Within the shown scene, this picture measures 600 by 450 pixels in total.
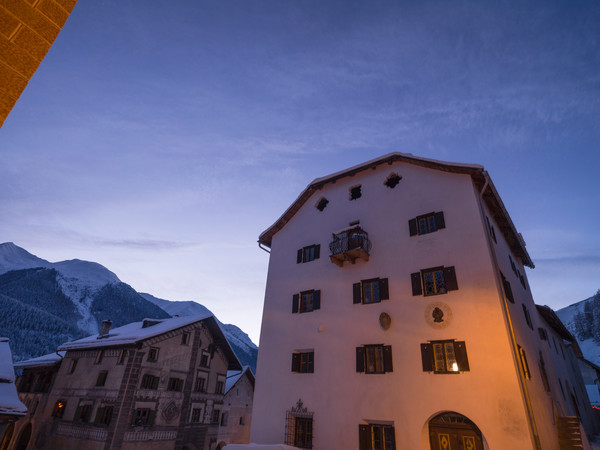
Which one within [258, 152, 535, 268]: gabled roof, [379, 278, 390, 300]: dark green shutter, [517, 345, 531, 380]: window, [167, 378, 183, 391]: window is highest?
[258, 152, 535, 268]: gabled roof

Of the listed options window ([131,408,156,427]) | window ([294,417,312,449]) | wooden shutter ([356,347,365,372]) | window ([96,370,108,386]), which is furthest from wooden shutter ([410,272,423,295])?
window ([96,370,108,386])

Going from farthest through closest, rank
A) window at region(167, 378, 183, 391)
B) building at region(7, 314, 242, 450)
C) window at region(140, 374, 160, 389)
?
window at region(167, 378, 183, 391) < window at region(140, 374, 160, 389) < building at region(7, 314, 242, 450)

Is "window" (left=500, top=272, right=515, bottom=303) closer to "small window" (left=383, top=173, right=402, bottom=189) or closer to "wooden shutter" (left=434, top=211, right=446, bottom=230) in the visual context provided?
"wooden shutter" (left=434, top=211, right=446, bottom=230)

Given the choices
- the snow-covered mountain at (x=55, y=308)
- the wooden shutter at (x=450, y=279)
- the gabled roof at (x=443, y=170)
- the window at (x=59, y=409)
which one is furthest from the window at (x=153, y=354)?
the snow-covered mountain at (x=55, y=308)

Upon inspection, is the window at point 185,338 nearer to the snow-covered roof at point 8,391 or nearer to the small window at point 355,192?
the snow-covered roof at point 8,391

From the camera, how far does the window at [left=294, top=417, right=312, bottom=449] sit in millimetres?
16562

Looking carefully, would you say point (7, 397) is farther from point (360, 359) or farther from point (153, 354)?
point (360, 359)

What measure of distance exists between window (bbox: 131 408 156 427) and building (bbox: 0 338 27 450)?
8794 millimetres

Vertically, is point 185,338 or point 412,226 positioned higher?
point 412,226

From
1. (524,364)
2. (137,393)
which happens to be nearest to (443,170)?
(524,364)

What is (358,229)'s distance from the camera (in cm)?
1897

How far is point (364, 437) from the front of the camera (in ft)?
48.6

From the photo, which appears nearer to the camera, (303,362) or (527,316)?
(303,362)

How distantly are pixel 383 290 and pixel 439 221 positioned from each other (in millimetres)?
4674
